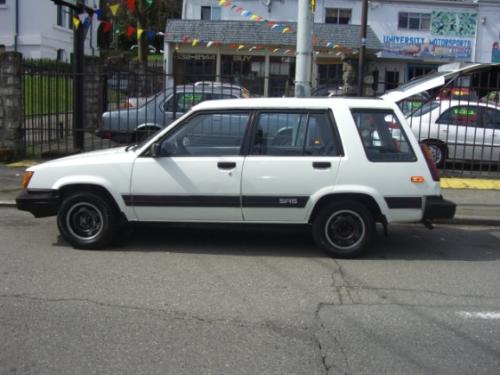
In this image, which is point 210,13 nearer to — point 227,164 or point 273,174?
point 227,164

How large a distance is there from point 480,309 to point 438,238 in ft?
9.14

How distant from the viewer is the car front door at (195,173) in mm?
6523

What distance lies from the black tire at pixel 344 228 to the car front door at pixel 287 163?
0.78 feet

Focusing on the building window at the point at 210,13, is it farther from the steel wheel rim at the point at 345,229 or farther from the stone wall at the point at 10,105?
the steel wheel rim at the point at 345,229

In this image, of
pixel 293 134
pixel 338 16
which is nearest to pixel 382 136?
pixel 293 134

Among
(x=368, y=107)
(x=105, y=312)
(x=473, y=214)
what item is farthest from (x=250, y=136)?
(x=473, y=214)

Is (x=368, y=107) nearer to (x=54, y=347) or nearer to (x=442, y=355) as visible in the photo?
(x=442, y=355)

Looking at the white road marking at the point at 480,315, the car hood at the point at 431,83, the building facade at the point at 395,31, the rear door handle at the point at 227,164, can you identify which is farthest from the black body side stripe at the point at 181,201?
the building facade at the point at 395,31

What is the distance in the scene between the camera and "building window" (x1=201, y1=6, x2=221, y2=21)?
3591 cm

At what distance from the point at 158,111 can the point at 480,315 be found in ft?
31.2

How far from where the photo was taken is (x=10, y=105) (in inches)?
504

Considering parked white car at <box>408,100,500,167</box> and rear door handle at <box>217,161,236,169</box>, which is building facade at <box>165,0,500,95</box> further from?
rear door handle at <box>217,161,236,169</box>

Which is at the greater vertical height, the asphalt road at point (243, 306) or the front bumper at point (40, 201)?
the front bumper at point (40, 201)


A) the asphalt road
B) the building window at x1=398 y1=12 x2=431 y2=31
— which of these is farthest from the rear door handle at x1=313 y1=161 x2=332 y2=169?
the building window at x1=398 y1=12 x2=431 y2=31
